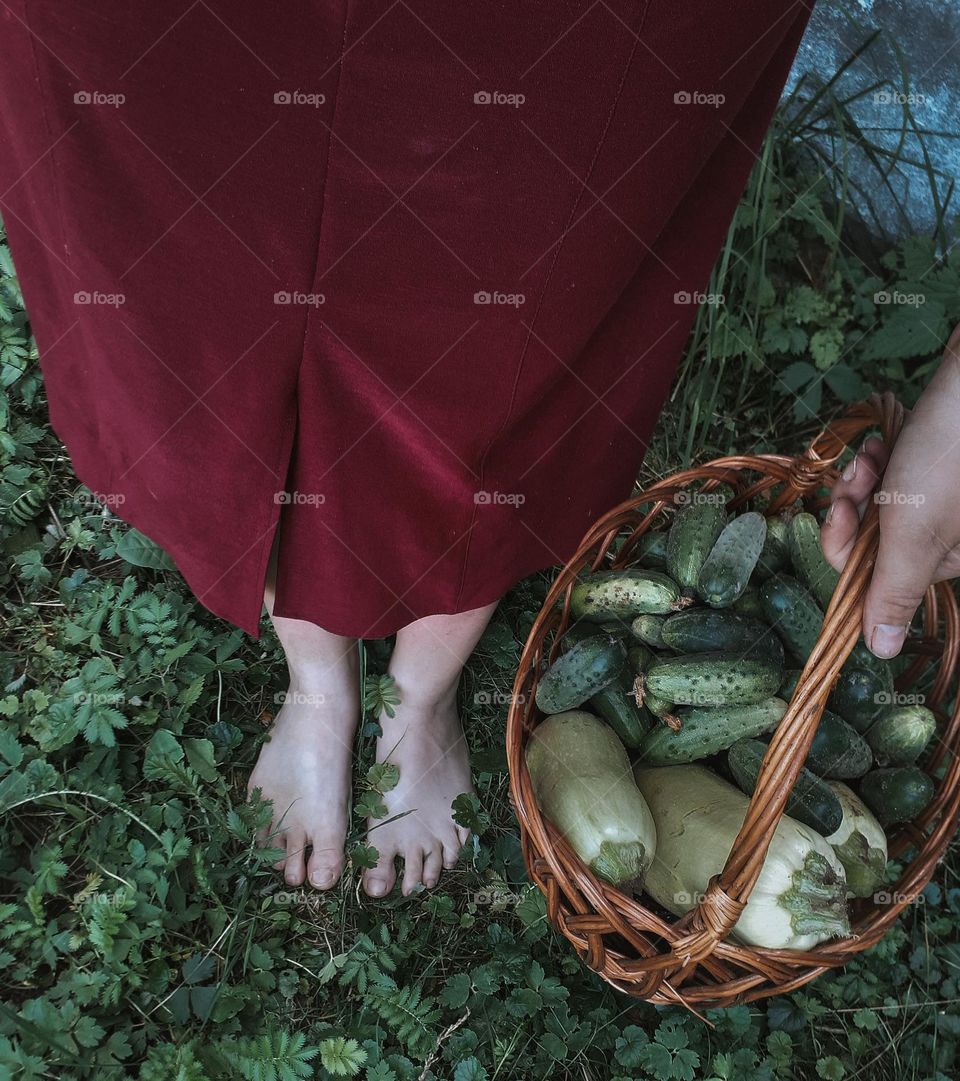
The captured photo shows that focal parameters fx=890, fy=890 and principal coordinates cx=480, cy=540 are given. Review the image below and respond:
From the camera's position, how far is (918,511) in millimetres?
807

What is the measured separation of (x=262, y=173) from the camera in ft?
2.43

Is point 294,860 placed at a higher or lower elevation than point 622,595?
lower

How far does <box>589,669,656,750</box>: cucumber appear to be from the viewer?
131 centimetres

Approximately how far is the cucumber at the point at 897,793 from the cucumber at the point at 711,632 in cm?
26
